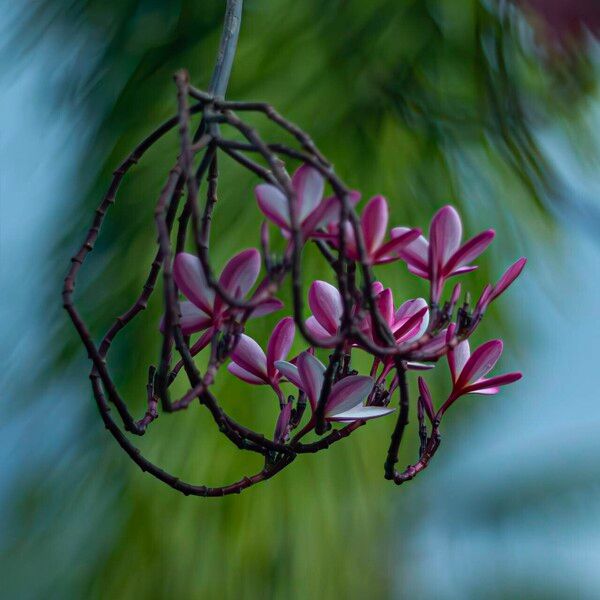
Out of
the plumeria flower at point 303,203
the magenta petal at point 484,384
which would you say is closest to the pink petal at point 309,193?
the plumeria flower at point 303,203

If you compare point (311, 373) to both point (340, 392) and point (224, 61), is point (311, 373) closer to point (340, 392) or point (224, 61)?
point (340, 392)

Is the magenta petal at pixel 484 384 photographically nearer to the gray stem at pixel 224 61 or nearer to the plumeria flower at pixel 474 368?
the plumeria flower at pixel 474 368

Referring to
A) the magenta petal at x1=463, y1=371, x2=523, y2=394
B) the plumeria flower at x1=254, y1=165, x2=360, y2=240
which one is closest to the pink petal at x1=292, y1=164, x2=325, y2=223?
the plumeria flower at x1=254, y1=165, x2=360, y2=240

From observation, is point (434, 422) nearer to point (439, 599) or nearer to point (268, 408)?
point (268, 408)

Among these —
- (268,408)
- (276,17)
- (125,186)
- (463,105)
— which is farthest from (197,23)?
(268,408)

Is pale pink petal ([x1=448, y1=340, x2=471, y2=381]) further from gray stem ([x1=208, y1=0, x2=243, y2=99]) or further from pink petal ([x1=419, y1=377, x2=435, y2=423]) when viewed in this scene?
gray stem ([x1=208, y1=0, x2=243, y2=99])

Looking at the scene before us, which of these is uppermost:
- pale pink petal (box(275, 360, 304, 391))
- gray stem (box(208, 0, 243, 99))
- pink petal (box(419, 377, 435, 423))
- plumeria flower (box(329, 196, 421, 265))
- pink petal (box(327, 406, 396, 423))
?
gray stem (box(208, 0, 243, 99))
